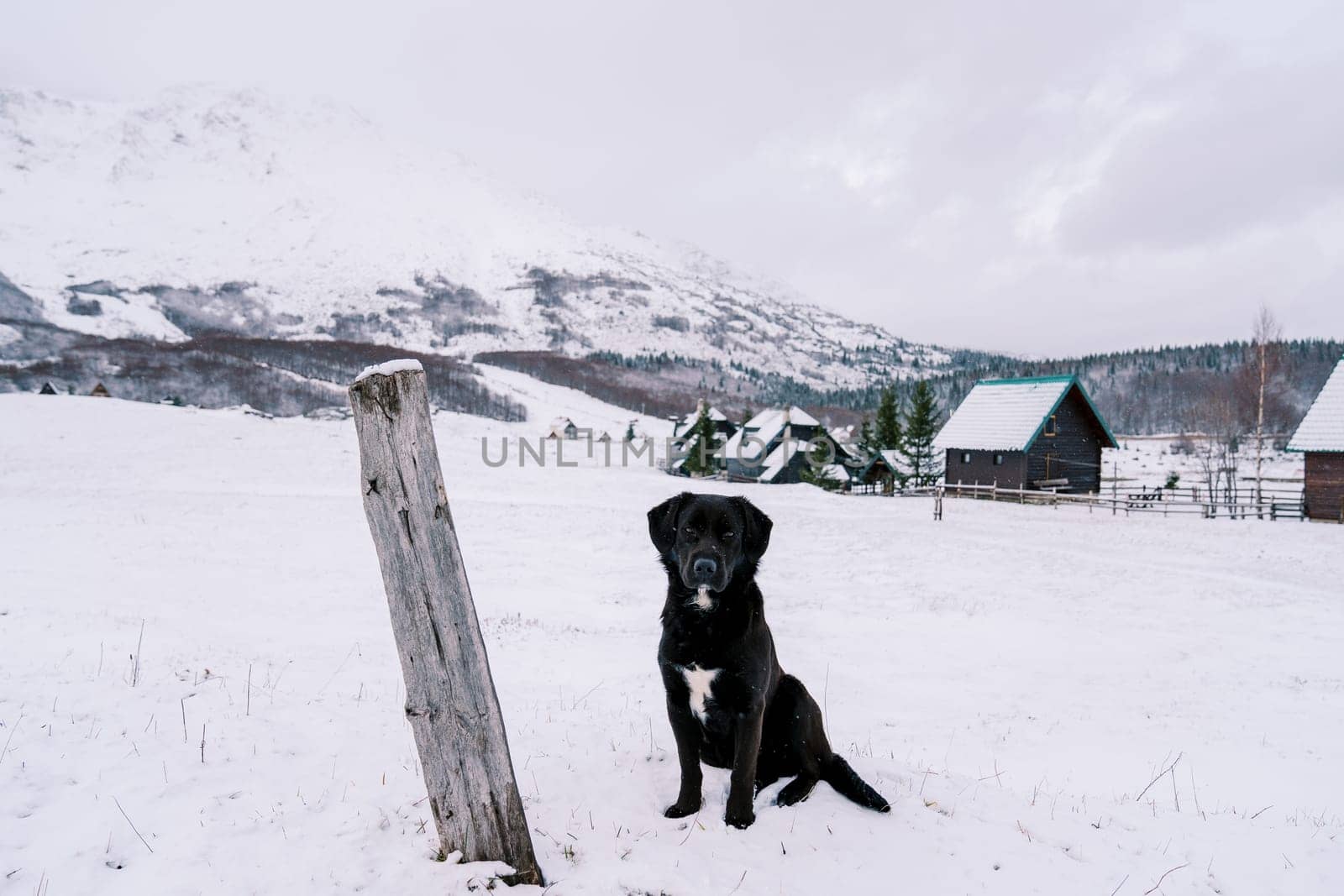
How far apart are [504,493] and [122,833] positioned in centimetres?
2855

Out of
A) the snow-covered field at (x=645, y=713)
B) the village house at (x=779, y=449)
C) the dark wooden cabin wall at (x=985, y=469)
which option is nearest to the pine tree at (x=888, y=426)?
the village house at (x=779, y=449)

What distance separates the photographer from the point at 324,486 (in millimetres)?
30656

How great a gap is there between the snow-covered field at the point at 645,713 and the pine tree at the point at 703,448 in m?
37.3

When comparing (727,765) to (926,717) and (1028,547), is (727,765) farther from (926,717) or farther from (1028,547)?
(1028,547)

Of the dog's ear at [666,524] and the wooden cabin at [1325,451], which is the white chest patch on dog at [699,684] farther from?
the wooden cabin at [1325,451]

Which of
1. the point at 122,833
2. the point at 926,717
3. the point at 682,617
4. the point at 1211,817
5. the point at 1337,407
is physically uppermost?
the point at 1337,407

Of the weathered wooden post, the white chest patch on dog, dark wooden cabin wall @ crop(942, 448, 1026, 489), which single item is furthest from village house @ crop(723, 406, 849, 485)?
the weathered wooden post

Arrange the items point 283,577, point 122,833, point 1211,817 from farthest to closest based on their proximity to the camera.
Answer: point 283,577 < point 1211,817 < point 122,833

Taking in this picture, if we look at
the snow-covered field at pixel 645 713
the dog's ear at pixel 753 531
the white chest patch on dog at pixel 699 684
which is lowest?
the snow-covered field at pixel 645 713

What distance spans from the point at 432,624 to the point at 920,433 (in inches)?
2013

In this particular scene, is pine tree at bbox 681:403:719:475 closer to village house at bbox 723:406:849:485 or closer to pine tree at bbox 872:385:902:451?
village house at bbox 723:406:849:485

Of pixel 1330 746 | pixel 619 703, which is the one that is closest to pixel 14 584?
pixel 619 703

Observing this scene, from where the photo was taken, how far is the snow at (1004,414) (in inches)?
1487

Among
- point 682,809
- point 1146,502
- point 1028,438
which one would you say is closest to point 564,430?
point 1028,438
